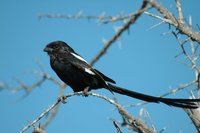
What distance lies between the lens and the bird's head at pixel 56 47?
5699 mm

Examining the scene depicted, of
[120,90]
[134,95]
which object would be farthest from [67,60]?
[134,95]

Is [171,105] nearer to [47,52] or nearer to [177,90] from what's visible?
[177,90]

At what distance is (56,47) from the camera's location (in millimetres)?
5770

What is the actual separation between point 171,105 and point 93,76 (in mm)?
1717

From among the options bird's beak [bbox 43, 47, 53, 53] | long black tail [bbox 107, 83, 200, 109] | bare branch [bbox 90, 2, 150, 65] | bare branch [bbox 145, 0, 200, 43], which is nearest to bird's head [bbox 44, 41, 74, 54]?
bird's beak [bbox 43, 47, 53, 53]

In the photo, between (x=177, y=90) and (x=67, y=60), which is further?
(x=67, y=60)

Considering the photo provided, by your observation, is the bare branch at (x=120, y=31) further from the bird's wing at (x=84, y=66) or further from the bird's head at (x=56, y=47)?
the bird's head at (x=56, y=47)

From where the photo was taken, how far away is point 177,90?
3543 mm

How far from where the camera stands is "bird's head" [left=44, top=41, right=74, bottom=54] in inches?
224

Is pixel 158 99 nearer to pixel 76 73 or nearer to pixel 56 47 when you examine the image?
pixel 76 73

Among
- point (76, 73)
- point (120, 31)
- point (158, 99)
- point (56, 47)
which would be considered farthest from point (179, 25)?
point (56, 47)

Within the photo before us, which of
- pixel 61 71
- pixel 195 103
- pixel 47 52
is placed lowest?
pixel 195 103

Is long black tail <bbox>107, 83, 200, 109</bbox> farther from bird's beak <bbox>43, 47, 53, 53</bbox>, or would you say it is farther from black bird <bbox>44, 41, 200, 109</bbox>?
bird's beak <bbox>43, 47, 53, 53</bbox>

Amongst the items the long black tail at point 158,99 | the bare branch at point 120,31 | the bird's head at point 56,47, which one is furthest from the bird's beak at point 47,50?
the long black tail at point 158,99
